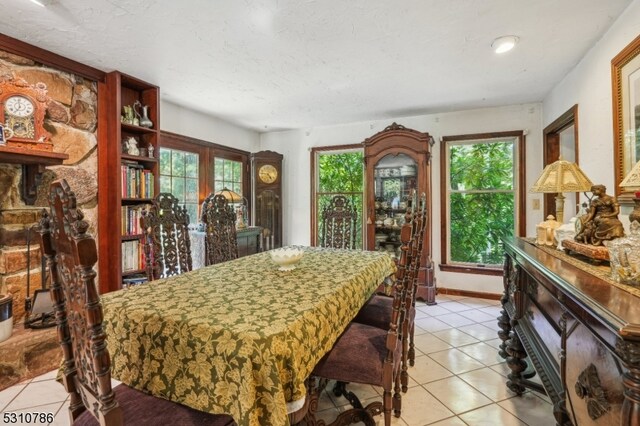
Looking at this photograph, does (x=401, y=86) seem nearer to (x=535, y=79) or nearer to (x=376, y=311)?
(x=535, y=79)

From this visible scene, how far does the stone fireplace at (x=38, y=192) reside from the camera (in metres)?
2.14

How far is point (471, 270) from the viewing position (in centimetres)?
389

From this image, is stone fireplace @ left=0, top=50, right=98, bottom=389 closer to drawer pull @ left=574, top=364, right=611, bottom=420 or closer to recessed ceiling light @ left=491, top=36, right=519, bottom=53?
drawer pull @ left=574, top=364, right=611, bottom=420

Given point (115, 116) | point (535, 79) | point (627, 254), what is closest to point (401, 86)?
point (535, 79)

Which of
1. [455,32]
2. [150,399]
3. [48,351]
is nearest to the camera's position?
[150,399]

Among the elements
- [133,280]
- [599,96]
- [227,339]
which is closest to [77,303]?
[227,339]

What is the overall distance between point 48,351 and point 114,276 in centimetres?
69

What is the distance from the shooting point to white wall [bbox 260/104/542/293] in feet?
11.8

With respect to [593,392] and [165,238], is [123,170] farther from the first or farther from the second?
[593,392]

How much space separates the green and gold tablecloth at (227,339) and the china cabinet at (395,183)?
247 cm

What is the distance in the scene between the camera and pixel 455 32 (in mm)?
2094

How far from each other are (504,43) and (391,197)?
209 cm

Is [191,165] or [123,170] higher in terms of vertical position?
[191,165]

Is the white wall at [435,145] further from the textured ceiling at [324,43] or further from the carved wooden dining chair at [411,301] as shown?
the carved wooden dining chair at [411,301]
